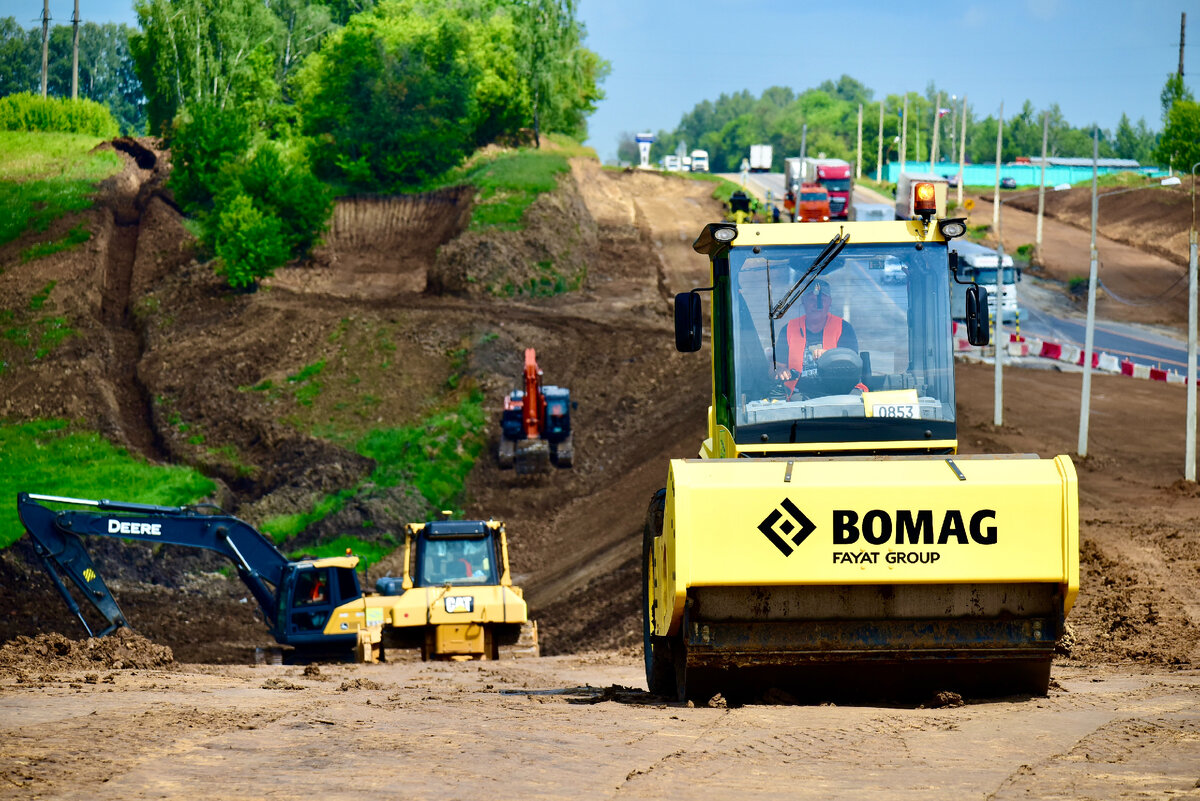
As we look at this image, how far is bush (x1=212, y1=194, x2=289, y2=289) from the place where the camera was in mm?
48281

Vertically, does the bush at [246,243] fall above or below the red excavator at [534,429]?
above

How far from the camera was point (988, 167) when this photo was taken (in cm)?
10700

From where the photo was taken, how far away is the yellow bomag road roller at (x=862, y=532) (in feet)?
28.3

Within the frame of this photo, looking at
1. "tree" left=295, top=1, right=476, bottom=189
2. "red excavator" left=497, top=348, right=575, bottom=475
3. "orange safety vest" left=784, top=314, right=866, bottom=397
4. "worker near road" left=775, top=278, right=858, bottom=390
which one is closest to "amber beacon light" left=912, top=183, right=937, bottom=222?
"worker near road" left=775, top=278, right=858, bottom=390

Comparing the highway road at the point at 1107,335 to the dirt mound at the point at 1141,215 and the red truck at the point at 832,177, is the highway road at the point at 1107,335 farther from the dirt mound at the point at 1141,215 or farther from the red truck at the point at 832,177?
the dirt mound at the point at 1141,215

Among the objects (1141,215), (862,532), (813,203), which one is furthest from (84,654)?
(1141,215)

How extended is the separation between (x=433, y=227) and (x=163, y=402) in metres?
19.8

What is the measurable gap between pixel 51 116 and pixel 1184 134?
6410 centimetres

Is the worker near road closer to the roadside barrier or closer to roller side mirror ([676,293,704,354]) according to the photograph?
roller side mirror ([676,293,704,354])

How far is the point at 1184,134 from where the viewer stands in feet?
234

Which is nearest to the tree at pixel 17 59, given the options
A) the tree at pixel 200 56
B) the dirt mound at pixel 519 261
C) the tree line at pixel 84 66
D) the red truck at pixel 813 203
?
the tree line at pixel 84 66

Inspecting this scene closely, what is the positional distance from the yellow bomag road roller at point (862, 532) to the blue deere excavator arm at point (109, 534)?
40.9 ft

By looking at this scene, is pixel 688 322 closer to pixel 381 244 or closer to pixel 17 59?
pixel 381 244

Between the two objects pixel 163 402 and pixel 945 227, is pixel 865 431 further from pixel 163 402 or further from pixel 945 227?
pixel 163 402
